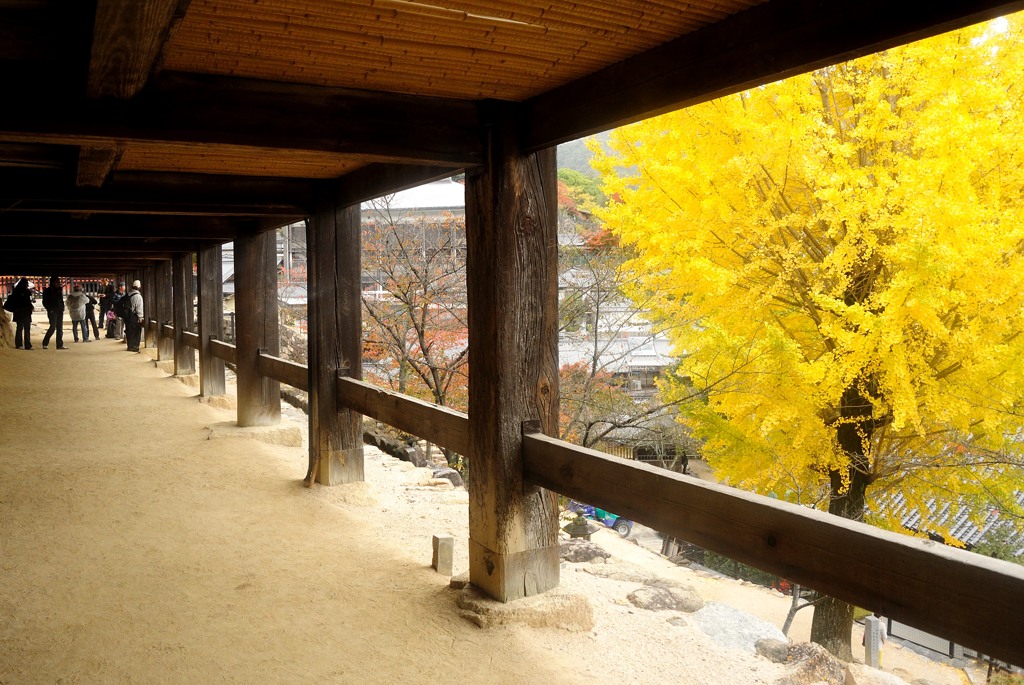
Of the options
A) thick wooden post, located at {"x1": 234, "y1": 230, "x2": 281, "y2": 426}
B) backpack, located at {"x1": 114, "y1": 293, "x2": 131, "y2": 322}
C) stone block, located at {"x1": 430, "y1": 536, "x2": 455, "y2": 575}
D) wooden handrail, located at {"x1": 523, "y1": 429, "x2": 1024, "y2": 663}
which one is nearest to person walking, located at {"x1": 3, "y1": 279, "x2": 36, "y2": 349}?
Answer: backpack, located at {"x1": 114, "y1": 293, "x2": 131, "y2": 322}

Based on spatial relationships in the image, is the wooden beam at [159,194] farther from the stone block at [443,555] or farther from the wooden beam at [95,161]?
Answer: the stone block at [443,555]

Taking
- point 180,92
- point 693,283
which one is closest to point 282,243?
point 693,283

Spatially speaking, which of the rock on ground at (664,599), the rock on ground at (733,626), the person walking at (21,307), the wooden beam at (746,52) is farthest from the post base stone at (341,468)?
the person walking at (21,307)

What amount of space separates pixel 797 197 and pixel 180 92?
7099mm

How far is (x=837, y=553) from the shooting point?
7.33ft

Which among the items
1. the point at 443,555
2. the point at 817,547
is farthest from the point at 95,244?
the point at 817,547

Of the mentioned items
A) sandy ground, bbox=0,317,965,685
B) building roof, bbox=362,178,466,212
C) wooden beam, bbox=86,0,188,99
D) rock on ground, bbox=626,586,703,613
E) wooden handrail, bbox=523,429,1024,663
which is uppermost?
building roof, bbox=362,178,466,212

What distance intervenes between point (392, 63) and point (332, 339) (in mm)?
3522

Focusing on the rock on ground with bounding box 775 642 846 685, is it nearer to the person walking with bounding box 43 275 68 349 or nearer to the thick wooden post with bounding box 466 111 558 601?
the thick wooden post with bounding box 466 111 558 601

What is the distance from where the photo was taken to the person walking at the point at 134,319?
17.8m

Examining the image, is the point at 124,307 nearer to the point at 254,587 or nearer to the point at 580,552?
the point at 580,552

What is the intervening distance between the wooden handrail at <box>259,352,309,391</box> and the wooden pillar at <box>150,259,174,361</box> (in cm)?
899

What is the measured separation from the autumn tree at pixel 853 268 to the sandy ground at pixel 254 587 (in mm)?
2989

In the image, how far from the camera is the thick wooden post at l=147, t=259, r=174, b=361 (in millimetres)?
16172
